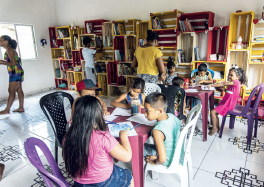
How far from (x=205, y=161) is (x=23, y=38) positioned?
5814 millimetres

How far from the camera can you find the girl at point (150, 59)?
3.21 m

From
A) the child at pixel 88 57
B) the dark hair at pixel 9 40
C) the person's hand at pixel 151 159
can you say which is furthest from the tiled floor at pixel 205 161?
the child at pixel 88 57

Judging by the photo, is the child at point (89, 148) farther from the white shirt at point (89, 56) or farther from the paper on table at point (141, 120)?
the white shirt at point (89, 56)

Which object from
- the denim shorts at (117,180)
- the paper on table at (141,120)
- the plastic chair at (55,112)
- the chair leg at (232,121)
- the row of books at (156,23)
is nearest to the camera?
the denim shorts at (117,180)

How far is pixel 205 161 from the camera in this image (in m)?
2.32

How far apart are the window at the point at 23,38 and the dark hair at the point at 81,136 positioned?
216 inches

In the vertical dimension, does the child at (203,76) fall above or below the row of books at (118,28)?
below

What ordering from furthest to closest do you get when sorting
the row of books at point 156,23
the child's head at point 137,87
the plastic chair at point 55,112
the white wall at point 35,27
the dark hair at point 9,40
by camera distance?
1. the white wall at point 35,27
2. the row of books at point 156,23
3. the dark hair at point 9,40
4. the child's head at point 137,87
5. the plastic chair at point 55,112

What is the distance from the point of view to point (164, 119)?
61.8 inches

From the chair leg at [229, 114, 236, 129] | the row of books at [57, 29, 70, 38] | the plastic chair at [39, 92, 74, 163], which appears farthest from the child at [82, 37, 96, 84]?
the chair leg at [229, 114, 236, 129]

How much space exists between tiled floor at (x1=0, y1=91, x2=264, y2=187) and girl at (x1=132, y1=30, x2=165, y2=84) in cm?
116

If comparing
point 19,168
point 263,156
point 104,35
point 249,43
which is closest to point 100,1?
point 104,35

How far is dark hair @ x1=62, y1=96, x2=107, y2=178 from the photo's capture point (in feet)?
3.70

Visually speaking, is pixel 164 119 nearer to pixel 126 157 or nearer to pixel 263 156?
A: pixel 126 157
